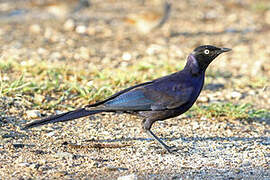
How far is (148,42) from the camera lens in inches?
388

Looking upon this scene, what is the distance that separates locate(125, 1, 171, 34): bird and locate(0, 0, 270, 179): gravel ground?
0.51 feet

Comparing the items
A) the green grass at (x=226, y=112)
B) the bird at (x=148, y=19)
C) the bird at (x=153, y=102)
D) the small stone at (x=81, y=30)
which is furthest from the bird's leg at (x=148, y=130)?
the bird at (x=148, y=19)

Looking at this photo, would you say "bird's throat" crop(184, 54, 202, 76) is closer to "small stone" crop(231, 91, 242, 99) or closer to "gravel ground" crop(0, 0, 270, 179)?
"gravel ground" crop(0, 0, 270, 179)

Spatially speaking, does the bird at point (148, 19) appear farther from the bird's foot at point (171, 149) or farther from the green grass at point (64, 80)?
the bird's foot at point (171, 149)

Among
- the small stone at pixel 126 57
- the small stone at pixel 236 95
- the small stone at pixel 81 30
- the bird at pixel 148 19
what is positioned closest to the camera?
the small stone at pixel 236 95

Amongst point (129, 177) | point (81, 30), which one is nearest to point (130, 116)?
point (129, 177)

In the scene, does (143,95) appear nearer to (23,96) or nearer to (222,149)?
(222,149)

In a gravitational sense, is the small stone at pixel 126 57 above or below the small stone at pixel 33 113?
below

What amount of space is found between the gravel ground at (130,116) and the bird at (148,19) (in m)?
0.15

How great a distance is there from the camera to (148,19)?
10.6m

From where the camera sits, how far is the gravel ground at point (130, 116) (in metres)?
4.19

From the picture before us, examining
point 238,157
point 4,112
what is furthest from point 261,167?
point 4,112

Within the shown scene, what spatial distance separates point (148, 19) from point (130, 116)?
208 inches

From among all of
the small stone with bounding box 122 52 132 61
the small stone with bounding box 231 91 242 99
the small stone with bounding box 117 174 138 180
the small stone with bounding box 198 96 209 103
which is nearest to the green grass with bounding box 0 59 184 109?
the small stone with bounding box 122 52 132 61
